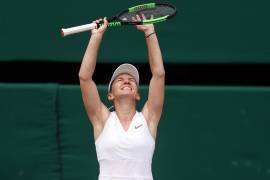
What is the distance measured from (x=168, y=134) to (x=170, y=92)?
0.96ft

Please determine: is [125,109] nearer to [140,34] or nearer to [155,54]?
[155,54]

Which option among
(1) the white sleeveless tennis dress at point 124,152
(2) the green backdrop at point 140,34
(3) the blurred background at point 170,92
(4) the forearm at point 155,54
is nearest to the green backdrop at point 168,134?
(3) the blurred background at point 170,92

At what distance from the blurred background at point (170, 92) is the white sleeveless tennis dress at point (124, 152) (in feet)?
4.25

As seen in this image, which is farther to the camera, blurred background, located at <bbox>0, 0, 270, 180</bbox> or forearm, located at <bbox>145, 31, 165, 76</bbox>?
blurred background, located at <bbox>0, 0, 270, 180</bbox>

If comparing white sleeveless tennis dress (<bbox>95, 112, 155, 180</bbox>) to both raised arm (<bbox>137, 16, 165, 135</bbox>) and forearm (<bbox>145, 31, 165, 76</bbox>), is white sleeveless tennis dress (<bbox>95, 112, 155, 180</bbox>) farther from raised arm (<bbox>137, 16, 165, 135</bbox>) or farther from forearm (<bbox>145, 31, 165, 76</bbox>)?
forearm (<bbox>145, 31, 165, 76</bbox>)

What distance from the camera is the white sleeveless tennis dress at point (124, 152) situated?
166 inches

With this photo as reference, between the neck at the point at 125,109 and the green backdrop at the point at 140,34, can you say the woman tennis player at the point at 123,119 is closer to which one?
the neck at the point at 125,109

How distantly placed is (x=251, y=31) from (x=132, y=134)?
165 centimetres

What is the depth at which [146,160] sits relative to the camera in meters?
4.27

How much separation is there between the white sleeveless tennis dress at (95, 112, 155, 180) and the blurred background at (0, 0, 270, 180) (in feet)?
4.25

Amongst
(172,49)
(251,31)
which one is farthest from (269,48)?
(172,49)

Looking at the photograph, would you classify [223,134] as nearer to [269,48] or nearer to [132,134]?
[269,48]

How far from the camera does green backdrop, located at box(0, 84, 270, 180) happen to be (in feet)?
18.1

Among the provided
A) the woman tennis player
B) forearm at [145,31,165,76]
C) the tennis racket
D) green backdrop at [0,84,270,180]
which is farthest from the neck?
green backdrop at [0,84,270,180]
